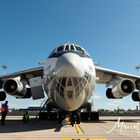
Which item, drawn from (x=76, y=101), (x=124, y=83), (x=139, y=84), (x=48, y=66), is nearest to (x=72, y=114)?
(x=76, y=101)

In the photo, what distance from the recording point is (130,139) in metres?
7.38

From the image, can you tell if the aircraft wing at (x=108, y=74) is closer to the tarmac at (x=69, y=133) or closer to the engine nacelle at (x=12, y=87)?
the engine nacelle at (x=12, y=87)

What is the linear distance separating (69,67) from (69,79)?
0.49 meters

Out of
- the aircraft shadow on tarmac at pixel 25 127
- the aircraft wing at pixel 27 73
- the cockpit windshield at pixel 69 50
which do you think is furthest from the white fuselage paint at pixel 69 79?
the aircraft wing at pixel 27 73

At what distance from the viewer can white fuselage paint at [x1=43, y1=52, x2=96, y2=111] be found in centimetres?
993

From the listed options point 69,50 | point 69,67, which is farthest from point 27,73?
point 69,67

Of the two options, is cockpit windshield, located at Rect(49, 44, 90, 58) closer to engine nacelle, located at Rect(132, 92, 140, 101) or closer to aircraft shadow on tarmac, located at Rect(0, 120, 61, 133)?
aircraft shadow on tarmac, located at Rect(0, 120, 61, 133)

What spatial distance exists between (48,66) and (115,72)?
6.47m

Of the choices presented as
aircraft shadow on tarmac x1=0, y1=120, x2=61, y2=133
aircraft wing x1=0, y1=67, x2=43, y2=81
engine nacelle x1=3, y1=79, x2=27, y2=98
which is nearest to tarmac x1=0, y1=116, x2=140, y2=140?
aircraft shadow on tarmac x1=0, y1=120, x2=61, y2=133

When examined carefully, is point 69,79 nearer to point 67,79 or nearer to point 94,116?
point 67,79

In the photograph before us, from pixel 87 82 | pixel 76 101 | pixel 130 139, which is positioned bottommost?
pixel 130 139

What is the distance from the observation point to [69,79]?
10.0 meters

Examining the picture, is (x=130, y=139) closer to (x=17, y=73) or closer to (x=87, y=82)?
(x=87, y=82)

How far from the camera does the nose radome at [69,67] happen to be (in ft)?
32.1
